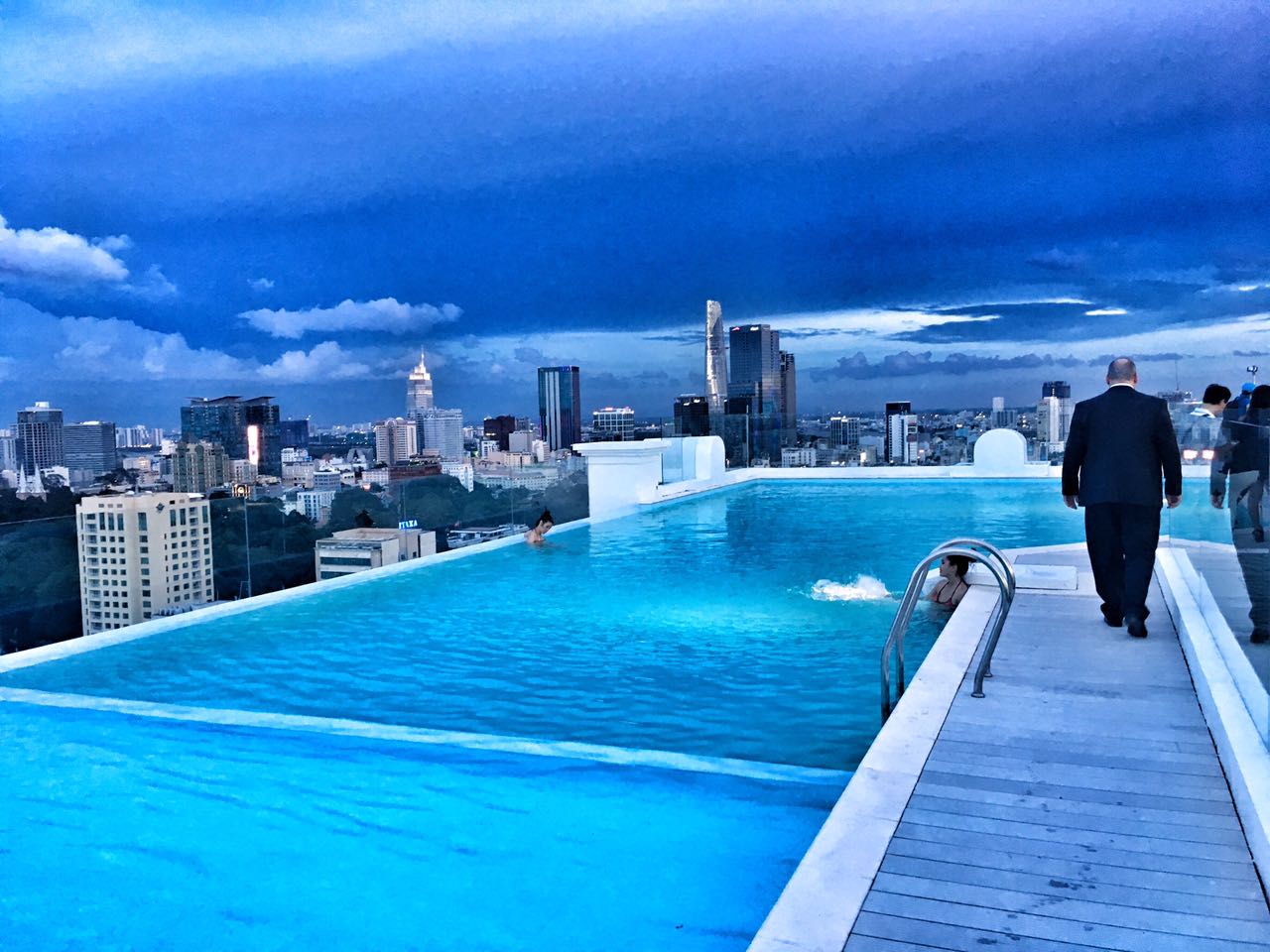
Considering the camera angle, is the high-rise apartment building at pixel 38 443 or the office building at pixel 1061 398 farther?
the office building at pixel 1061 398

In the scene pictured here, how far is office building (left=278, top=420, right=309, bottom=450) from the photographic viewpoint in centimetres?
1868

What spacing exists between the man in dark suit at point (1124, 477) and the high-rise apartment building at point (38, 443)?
16.7m

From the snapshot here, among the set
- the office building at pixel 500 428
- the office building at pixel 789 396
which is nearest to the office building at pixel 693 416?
the office building at pixel 789 396

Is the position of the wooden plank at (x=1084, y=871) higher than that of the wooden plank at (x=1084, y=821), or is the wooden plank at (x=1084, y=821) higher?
the wooden plank at (x=1084, y=821)

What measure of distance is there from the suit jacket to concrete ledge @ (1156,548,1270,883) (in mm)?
463

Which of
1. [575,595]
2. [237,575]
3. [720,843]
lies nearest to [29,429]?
[237,575]

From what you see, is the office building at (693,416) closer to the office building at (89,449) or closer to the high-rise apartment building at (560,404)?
the high-rise apartment building at (560,404)

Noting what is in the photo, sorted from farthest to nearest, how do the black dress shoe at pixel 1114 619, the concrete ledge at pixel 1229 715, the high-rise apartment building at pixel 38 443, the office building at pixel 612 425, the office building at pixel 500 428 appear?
the office building at pixel 500 428 → the high-rise apartment building at pixel 38 443 → the office building at pixel 612 425 → the black dress shoe at pixel 1114 619 → the concrete ledge at pixel 1229 715

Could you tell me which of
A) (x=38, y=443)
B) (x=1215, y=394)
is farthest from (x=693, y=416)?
(x=38, y=443)

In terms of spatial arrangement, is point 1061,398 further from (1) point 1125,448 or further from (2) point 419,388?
(2) point 419,388

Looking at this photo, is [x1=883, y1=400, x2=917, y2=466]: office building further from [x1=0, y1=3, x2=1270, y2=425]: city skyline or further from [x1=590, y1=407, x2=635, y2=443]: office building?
[x1=590, y1=407, x2=635, y2=443]: office building

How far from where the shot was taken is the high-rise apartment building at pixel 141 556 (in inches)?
242

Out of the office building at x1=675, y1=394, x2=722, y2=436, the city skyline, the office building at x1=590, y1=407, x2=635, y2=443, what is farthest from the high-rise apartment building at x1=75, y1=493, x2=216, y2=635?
the city skyline

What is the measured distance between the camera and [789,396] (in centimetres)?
2283
